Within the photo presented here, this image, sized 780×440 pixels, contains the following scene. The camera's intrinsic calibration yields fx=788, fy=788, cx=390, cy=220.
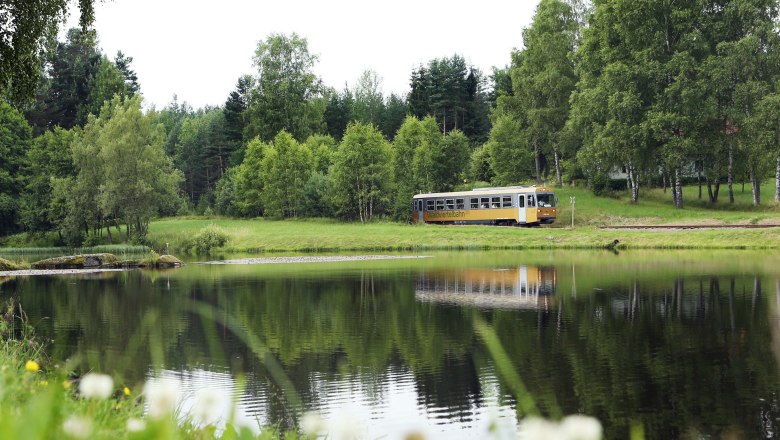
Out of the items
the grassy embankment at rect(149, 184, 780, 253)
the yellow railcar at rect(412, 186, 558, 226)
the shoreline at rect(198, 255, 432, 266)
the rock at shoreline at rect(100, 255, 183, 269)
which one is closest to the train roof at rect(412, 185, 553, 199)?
the yellow railcar at rect(412, 186, 558, 226)

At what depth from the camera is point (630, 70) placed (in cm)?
5259

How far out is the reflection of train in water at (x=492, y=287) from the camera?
22312 mm

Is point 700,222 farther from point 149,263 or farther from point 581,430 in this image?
point 581,430

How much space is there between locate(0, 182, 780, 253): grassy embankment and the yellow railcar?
1840 millimetres

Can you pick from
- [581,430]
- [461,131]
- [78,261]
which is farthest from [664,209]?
[581,430]

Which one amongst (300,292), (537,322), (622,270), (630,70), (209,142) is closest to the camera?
(537,322)

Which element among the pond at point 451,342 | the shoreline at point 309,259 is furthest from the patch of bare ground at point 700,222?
the shoreline at point 309,259

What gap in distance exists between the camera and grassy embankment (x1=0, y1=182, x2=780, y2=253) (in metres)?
43.8

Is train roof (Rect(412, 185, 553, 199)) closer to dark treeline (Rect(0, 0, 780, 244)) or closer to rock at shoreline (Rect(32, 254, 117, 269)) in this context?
dark treeline (Rect(0, 0, 780, 244))

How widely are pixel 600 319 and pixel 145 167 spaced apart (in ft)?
147

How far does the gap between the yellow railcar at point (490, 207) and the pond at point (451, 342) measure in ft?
75.2

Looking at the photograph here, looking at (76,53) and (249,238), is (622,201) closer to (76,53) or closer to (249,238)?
(249,238)

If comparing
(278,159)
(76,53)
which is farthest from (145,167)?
(76,53)

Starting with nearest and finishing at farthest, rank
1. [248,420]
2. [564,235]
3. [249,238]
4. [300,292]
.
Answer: [248,420] → [300,292] → [564,235] → [249,238]
